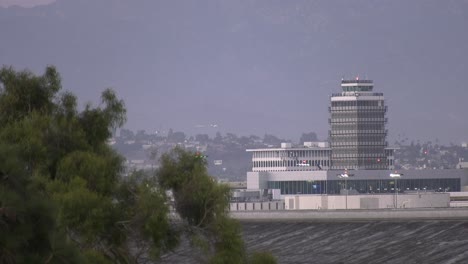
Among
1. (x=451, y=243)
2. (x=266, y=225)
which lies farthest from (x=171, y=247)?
(x=266, y=225)

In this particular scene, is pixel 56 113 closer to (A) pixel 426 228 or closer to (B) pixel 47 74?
(B) pixel 47 74

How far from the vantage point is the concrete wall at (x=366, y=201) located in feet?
529

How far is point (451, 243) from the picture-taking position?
77688mm

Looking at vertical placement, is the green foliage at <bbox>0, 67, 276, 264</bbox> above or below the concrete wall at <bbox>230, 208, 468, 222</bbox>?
above

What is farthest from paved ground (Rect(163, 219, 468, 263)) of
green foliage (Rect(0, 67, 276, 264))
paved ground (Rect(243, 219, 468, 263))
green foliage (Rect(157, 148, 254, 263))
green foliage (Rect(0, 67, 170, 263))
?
green foliage (Rect(157, 148, 254, 263))

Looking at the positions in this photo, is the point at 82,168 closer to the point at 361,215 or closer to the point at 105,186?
the point at 105,186

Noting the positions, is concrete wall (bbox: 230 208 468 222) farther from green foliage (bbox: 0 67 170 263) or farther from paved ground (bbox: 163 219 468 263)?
green foliage (bbox: 0 67 170 263)

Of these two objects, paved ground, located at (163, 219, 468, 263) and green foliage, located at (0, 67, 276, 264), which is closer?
green foliage, located at (0, 67, 276, 264)

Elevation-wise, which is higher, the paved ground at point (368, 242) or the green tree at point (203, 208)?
the green tree at point (203, 208)

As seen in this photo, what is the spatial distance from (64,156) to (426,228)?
1640 inches

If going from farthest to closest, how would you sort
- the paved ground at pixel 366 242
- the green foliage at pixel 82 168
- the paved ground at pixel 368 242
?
1. the paved ground at pixel 368 242
2. the paved ground at pixel 366 242
3. the green foliage at pixel 82 168

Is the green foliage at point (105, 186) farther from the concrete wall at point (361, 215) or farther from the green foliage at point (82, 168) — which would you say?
the concrete wall at point (361, 215)

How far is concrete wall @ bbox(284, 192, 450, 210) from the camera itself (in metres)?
161

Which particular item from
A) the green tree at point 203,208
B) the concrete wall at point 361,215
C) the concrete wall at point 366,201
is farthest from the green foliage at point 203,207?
the concrete wall at point 366,201
